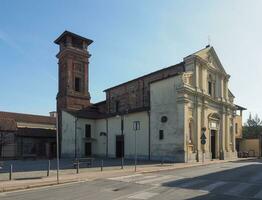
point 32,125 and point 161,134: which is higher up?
point 32,125

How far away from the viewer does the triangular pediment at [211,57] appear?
43081mm

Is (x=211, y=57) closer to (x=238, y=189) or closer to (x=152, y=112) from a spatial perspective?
(x=152, y=112)

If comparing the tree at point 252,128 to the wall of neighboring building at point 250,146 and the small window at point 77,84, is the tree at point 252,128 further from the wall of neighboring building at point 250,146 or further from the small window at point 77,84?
the small window at point 77,84

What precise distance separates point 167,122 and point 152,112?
2746mm

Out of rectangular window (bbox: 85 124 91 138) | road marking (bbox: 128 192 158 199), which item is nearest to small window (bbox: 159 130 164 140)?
rectangular window (bbox: 85 124 91 138)

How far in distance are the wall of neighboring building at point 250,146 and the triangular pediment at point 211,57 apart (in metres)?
17.0

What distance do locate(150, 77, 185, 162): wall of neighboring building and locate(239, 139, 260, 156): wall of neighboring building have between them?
2483 cm

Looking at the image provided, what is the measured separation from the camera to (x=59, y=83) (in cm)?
→ 5575

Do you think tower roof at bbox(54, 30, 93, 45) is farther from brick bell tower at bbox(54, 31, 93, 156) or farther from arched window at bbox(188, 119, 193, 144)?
arched window at bbox(188, 119, 193, 144)

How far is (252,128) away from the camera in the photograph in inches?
3573

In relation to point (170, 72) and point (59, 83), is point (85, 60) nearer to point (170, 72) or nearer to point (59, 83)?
point (59, 83)

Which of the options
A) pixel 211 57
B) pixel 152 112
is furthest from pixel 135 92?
pixel 211 57

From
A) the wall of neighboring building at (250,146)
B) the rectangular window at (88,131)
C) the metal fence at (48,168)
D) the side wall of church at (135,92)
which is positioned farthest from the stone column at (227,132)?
the rectangular window at (88,131)

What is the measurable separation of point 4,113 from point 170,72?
33.5 meters
